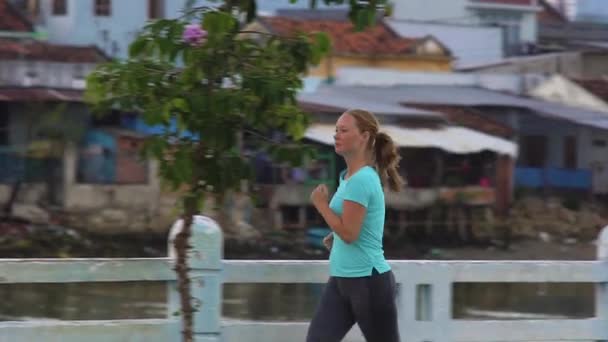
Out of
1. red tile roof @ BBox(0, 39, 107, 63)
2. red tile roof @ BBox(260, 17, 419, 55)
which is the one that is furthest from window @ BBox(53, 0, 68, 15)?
red tile roof @ BBox(260, 17, 419, 55)

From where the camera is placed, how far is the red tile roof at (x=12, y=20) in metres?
28.9

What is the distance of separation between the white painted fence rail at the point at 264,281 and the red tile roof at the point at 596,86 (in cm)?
2656

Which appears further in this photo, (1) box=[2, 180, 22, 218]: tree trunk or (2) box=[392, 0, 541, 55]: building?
(2) box=[392, 0, 541, 55]: building

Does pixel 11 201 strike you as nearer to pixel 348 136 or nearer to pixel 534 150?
pixel 534 150

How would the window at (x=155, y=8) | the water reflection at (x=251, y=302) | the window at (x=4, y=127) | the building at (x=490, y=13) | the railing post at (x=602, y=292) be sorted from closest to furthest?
the railing post at (x=602, y=292)
the water reflection at (x=251, y=302)
the window at (x=4, y=127)
the window at (x=155, y=8)
the building at (x=490, y=13)

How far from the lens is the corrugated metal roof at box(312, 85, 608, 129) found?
29.7 m

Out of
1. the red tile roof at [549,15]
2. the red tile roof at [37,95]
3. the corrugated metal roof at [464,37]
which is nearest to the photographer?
the red tile roof at [37,95]

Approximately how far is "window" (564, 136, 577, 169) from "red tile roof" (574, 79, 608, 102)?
1298mm

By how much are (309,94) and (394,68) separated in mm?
5426

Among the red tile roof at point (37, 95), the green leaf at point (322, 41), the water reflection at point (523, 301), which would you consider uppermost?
the green leaf at point (322, 41)

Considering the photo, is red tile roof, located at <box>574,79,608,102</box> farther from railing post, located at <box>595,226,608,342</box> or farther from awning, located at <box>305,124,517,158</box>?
railing post, located at <box>595,226,608,342</box>

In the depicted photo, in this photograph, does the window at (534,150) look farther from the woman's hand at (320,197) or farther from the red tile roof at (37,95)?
the woman's hand at (320,197)

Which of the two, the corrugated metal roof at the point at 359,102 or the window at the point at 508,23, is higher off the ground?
the window at the point at 508,23

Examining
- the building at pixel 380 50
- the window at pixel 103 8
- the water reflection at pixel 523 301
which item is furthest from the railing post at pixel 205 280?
the window at pixel 103 8
